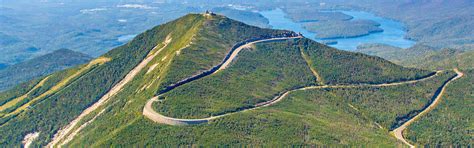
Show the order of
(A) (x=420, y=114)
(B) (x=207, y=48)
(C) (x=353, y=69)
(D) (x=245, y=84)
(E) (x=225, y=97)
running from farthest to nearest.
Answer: (C) (x=353, y=69)
(B) (x=207, y=48)
(D) (x=245, y=84)
(A) (x=420, y=114)
(E) (x=225, y=97)

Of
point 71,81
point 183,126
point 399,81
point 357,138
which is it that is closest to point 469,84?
point 399,81

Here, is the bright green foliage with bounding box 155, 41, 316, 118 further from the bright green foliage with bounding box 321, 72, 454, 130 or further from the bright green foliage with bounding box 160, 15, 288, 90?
the bright green foliage with bounding box 321, 72, 454, 130

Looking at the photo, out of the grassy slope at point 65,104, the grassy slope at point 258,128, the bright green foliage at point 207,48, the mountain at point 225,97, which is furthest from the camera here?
the grassy slope at point 65,104

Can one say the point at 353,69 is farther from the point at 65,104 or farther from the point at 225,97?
the point at 65,104

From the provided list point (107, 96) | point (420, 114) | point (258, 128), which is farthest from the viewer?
point (107, 96)

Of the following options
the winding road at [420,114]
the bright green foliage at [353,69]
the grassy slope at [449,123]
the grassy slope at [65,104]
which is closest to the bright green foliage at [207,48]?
the grassy slope at [65,104]

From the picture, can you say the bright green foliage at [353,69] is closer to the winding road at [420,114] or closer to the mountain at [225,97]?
the mountain at [225,97]

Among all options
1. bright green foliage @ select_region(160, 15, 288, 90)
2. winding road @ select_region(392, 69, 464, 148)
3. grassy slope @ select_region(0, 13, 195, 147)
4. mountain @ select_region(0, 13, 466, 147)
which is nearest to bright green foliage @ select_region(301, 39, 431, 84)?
mountain @ select_region(0, 13, 466, 147)

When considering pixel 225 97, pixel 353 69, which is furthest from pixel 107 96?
pixel 353 69
